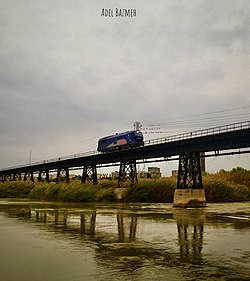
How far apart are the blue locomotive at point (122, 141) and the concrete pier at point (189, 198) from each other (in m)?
15.5

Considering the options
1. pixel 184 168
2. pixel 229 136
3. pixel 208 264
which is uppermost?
pixel 229 136

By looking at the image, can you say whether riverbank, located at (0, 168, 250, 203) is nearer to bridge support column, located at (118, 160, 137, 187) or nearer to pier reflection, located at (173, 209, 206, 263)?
bridge support column, located at (118, 160, 137, 187)

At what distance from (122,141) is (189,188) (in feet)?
64.9

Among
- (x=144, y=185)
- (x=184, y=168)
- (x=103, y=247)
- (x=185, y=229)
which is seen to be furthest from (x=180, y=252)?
(x=144, y=185)

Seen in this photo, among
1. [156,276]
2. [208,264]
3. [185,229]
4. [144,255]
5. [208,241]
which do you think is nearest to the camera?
[156,276]

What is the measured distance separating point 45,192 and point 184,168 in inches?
974

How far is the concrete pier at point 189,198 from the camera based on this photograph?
3522 centimetres

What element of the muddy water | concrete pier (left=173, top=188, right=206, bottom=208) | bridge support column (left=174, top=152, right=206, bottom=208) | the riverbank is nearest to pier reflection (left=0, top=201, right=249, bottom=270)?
the muddy water

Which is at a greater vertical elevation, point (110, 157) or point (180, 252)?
point (110, 157)

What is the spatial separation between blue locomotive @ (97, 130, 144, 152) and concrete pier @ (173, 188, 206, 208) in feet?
50.9

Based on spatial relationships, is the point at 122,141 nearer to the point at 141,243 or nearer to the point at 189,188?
the point at 189,188

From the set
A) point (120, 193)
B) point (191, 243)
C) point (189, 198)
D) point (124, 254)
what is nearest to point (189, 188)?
point (189, 198)

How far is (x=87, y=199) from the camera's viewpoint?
156ft

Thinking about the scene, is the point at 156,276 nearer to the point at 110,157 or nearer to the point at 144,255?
the point at 144,255
